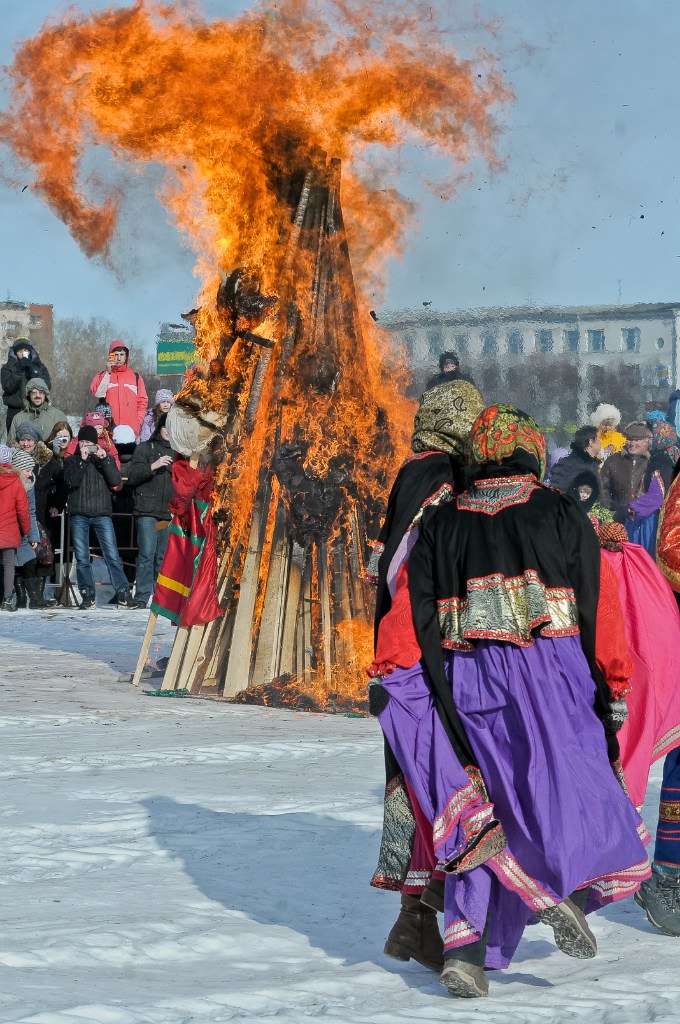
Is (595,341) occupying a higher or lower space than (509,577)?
higher

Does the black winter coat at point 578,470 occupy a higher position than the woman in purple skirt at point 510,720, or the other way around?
the black winter coat at point 578,470

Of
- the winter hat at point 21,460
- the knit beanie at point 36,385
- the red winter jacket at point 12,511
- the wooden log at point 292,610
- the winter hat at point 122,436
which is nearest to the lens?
the wooden log at point 292,610

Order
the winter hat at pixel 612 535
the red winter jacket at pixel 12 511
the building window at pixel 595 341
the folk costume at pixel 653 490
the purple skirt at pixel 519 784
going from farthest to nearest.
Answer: the building window at pixel 595 341
the red winter jacket at pixel 12 511
the folk costume at pixel 653 490
the winter hat at pixel 612 535
the purple skirt at pixel 519 784

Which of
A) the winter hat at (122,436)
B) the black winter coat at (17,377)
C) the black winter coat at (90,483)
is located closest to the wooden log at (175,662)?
the black winter coat at (90,483)

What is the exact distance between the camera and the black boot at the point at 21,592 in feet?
59.8

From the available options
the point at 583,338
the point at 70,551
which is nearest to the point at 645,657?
the point at 70,551

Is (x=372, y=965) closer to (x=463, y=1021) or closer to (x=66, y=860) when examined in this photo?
(x=463, y=1021)

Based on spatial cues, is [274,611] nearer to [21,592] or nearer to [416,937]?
[416,937]

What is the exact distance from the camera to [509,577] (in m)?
5.07

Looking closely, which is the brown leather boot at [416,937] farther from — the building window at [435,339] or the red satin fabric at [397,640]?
the building window at [435,339]

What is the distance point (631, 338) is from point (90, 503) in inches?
2533

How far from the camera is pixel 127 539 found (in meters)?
20.2

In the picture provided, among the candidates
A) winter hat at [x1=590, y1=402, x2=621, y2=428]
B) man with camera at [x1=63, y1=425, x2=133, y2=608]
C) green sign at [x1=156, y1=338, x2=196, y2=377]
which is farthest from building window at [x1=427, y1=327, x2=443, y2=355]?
man with camera at [x1=63, y1=425, x2=133, y2=608]

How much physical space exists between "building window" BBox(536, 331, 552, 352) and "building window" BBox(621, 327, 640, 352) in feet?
12.9
